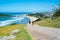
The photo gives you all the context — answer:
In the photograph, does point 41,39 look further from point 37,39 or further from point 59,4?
point 59,4

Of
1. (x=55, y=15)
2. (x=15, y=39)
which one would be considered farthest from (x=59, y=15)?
(x=15, y=39)

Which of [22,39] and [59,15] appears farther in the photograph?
[59,15]

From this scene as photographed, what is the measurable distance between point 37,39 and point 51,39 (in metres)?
1.25

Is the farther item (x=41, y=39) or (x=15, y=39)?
(x=15, y=39)

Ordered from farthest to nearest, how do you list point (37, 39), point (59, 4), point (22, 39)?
point (59, 4)
point (22, 39)
point (37, 39)

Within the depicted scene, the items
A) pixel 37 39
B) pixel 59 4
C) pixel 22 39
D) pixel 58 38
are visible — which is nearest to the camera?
pixel 58 38

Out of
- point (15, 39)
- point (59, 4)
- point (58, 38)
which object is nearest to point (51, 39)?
point (58, 38)

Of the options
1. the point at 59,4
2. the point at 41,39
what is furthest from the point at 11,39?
the point at 59,4

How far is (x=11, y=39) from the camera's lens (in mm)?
14758

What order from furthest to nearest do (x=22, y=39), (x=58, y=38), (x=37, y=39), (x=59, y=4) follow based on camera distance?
(x=59, y=4) → (x=22, y=39) → (x=37, y=39) → (x=58, y=38)

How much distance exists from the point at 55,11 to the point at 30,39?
13621 mm

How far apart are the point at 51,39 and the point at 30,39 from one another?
1.92 meters

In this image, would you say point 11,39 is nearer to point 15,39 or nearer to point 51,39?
point 15,39

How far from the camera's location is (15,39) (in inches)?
580
